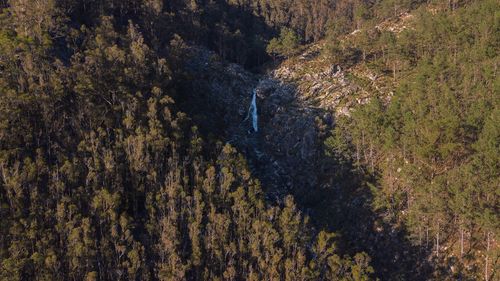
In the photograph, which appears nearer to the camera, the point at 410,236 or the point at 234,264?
the point at 234,264

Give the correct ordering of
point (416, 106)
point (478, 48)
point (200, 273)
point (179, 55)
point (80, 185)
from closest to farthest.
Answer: point (200, 273) < point (80, 185) < point (416, 106) < point (478, 48) < point (179, 55)

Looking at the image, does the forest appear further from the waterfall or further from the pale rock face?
the waterfall

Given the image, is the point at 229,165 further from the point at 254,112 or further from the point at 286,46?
the point at 286,46

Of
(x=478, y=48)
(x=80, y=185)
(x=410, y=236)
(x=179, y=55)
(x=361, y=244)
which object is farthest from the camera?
(x=179, y=55)

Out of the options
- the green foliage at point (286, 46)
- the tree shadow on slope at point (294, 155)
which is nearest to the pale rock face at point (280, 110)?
the tree shadow on slope at point (294, 155)

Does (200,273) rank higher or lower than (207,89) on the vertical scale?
lower

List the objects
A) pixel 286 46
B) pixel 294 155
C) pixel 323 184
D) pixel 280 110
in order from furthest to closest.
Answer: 1. pixel 286 46
2. pixel 280 110
3. pixel 294 155
4. pixel 323 184

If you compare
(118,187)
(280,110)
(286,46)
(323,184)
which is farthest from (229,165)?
(286,46)

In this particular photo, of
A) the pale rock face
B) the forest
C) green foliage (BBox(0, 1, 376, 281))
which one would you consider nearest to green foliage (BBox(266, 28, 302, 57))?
the pale rock face

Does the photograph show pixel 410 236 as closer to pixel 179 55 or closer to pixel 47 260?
pixel 47 260

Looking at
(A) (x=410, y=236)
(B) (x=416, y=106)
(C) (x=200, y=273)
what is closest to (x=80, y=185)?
(C) (x=200, y=273)
